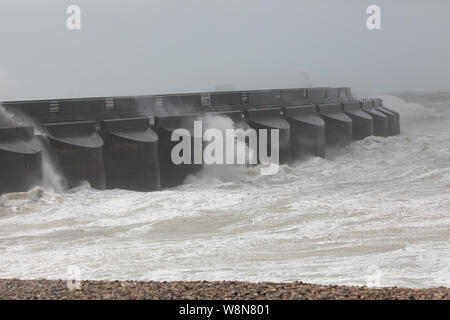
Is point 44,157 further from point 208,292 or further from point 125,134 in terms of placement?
point 208,292

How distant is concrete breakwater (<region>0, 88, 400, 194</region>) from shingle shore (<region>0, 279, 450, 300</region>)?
305 inches

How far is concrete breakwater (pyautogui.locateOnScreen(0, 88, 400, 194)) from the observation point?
1377cm

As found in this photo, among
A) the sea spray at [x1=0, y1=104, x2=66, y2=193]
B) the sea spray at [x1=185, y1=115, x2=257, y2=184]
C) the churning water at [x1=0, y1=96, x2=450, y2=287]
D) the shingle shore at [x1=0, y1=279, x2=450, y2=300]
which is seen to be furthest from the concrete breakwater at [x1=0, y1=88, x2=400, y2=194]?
the shingle shore at [x1=0, y1=279, x2=450, y2=300]

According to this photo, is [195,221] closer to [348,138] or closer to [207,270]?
[207,270]

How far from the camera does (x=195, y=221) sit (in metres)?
11.7

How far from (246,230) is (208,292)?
17.1 ft

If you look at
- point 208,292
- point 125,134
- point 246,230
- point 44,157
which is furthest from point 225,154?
point 208,292

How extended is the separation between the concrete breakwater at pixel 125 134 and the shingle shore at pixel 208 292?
7756 mm

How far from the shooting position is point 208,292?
562cm

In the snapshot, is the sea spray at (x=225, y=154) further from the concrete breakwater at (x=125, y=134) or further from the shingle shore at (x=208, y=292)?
the shingle shore at (x=208, y=292)

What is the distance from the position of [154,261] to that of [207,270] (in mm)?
915

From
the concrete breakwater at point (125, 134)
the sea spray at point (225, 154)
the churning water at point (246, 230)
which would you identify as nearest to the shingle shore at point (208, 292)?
the churning water at point (246, 230)

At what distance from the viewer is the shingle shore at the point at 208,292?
5.44 metres

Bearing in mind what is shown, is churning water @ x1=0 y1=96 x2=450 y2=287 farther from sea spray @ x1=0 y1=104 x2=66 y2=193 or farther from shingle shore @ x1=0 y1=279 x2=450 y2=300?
shingle shore @ x1=0 y1=279 x2=450 y2=300
